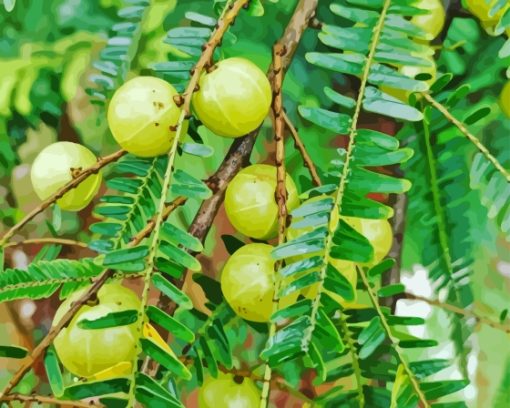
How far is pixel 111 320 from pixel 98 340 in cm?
5

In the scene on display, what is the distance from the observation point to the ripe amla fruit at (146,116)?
14.0 inches

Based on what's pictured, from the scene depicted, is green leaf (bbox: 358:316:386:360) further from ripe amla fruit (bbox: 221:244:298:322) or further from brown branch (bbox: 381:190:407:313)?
Answer: brown branch (bbox: 381:190:407:313)

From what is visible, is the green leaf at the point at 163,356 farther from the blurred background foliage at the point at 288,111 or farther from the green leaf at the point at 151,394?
the blurred background foliage at the point at 288,111

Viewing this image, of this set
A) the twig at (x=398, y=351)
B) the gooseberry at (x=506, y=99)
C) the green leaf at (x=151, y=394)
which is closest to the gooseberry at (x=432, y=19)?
the gooseberry at (x=506, y=99)

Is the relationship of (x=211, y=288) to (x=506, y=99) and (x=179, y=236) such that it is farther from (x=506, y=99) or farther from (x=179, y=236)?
(x=506, y=99)

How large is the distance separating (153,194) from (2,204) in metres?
0.51

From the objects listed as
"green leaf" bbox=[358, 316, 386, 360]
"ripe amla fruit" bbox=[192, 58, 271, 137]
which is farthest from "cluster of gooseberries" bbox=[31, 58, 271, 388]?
"green leaf" bbox=[358, 316, 386, 360]

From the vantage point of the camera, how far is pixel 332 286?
1.07 feet

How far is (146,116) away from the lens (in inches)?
14.0

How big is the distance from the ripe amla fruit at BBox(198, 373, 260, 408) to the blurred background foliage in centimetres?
13

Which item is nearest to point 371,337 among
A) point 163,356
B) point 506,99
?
point 163,356

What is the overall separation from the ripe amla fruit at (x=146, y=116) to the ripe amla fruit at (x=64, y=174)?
0.06m

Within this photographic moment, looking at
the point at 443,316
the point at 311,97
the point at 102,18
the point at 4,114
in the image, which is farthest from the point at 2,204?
the point at 443,316

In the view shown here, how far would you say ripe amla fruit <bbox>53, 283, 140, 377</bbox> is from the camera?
0.35 meters
